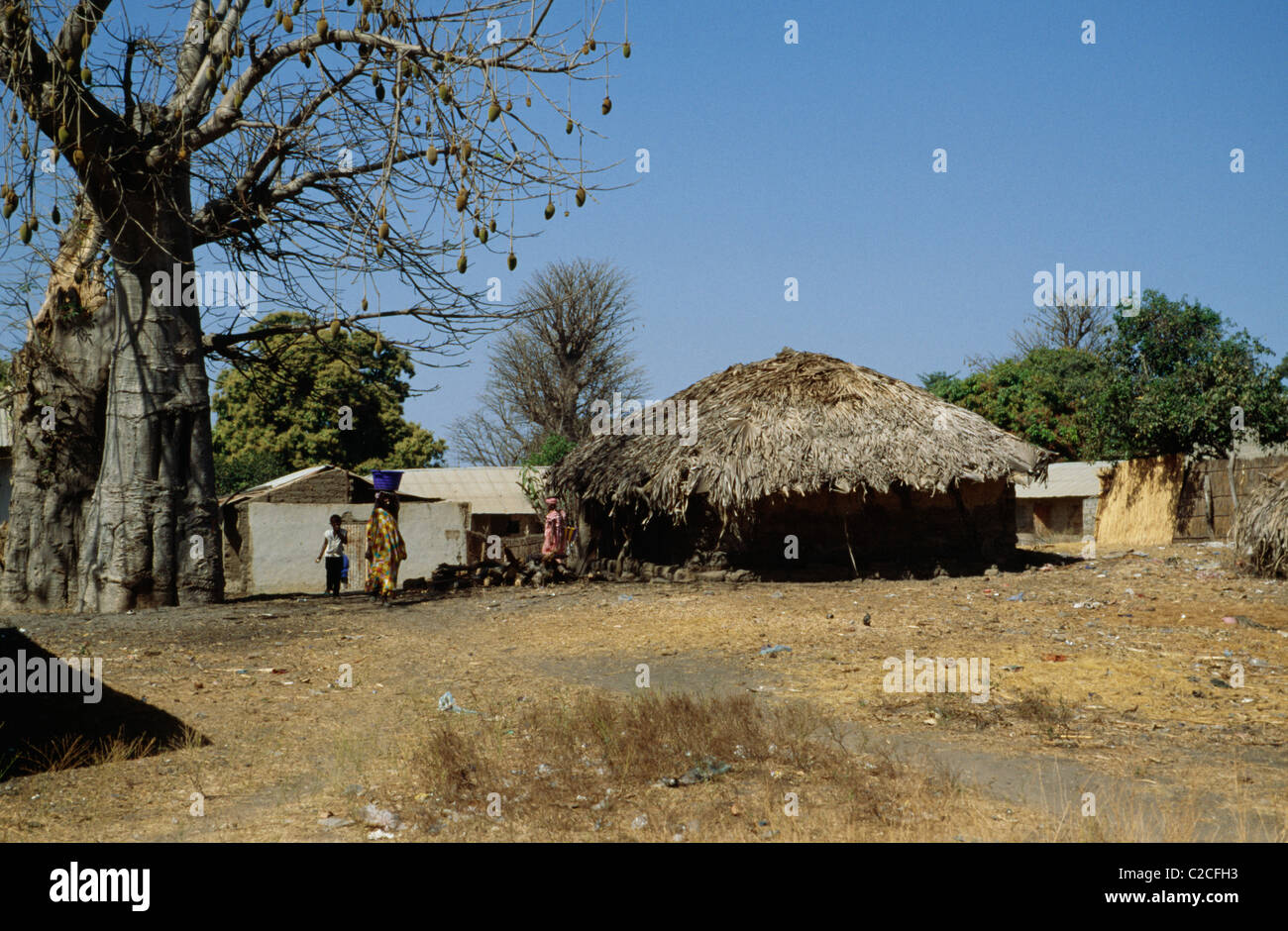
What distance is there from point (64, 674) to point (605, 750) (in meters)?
4.24

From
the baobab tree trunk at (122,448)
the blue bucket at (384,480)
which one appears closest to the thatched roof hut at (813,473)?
the blue bucket at (384,480)

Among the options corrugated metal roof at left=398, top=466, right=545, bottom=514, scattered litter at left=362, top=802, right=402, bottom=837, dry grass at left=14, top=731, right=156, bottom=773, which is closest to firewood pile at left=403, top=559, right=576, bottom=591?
dry grass at left=14, top=731, right=156, bottom=773

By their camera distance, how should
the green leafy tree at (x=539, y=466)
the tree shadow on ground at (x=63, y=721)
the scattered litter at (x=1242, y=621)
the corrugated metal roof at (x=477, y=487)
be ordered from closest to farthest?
1. the tree shadow on ground at (x=63, y=721)
2. the scattered litter at (x=1242, y=621)
3. the green leafy tree at (x=539, y=466)
4. the corrugated metal roof at (x=477, y=487)

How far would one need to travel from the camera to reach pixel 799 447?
15.7 metres

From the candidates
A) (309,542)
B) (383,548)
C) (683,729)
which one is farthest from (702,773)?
(309,542)

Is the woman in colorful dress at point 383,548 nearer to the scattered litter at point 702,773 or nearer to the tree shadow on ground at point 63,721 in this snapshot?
the tree shadow on ground at point 63,721

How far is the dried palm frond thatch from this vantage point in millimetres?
13945

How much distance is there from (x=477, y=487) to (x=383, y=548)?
18176 mm

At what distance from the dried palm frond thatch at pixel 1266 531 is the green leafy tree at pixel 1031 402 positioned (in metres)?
18.5

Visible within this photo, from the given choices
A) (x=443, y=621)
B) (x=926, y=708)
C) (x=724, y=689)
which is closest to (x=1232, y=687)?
(x=926, y=708)

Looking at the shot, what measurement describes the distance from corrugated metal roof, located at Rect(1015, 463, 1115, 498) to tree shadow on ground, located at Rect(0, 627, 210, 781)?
2812cm

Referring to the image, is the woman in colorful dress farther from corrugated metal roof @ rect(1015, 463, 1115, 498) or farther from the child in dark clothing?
corrugated metal roof @ rect(1015, 463, 1115, 498)

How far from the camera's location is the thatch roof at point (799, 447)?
603 inches

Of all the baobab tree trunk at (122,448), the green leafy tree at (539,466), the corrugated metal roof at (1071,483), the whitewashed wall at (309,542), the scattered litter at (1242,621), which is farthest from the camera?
the corrugated metal roof at (1071,483)
